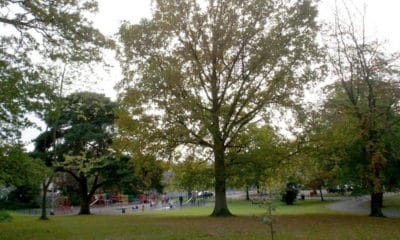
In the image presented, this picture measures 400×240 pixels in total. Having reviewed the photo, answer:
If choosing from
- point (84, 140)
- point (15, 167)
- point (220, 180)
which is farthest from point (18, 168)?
point (84, 140)

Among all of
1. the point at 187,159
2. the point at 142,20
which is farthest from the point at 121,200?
the point at 142,20

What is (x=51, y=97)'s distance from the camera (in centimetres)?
1636

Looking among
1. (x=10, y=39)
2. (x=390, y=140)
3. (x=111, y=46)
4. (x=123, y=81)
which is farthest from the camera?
(x=123, y=81)

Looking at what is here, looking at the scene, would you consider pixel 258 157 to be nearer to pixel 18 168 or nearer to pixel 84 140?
pixel 18 168

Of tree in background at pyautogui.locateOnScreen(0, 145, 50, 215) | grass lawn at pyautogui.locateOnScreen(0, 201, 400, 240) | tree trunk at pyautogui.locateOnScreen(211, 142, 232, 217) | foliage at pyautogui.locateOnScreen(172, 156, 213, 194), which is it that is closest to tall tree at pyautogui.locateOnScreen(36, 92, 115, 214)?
foliage at pyautogui.locateOnScreen(172, 156, 213, 194)

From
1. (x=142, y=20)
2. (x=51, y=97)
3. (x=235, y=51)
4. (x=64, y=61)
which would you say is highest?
(x=142, y=20)

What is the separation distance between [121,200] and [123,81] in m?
46.1

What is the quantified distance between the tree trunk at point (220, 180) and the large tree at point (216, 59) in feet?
0.20

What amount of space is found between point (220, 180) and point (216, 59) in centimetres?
737

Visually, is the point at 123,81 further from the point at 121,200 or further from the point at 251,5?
the point at 121,200

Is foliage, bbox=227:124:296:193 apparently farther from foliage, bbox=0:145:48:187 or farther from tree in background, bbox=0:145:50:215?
foliage, bbox=0:145:48:187

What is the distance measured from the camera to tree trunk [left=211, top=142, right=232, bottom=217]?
89.0ft

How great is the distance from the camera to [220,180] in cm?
2739

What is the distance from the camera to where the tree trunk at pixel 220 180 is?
27141mm
